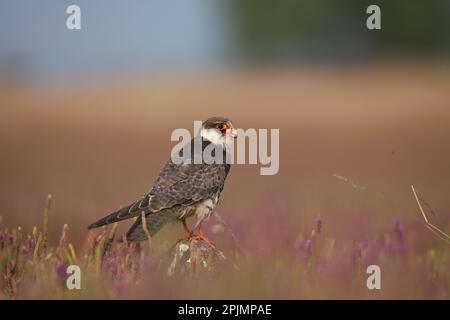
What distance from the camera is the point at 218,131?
6957 millimetres

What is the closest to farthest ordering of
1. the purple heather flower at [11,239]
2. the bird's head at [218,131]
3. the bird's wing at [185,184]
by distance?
the purple heather flower at [11,239] → the bird's wing at [185,184] → the bird's head at [218,131]

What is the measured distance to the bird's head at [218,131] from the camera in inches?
273

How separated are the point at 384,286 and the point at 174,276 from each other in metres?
1.49

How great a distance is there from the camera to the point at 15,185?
11.7 meters

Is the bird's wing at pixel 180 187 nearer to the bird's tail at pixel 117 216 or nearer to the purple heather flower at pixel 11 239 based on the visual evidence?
the bird's tail at pixel 117 216

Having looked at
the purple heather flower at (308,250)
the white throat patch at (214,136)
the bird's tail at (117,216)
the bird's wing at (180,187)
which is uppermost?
the white throat patch at (214,136)

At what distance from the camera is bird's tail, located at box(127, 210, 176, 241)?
6000 millimetres

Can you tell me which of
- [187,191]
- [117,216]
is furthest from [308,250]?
[117,216]

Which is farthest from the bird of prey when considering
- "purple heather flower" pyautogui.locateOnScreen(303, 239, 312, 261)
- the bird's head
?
"purple heather flower" pyautogui.locateOnScreen(303, 239, 312, 261)

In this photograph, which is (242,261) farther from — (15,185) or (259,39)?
(259,39)

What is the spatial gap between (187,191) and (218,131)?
792 mm

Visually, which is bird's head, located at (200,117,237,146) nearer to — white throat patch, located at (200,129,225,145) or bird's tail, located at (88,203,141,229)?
white throat patch, located at (200,129,225,145)

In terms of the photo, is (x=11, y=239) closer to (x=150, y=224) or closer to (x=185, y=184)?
(x=150, y=224)

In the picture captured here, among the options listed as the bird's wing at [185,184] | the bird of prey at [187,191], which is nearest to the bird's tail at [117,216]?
the bird of prey at [187,191]
